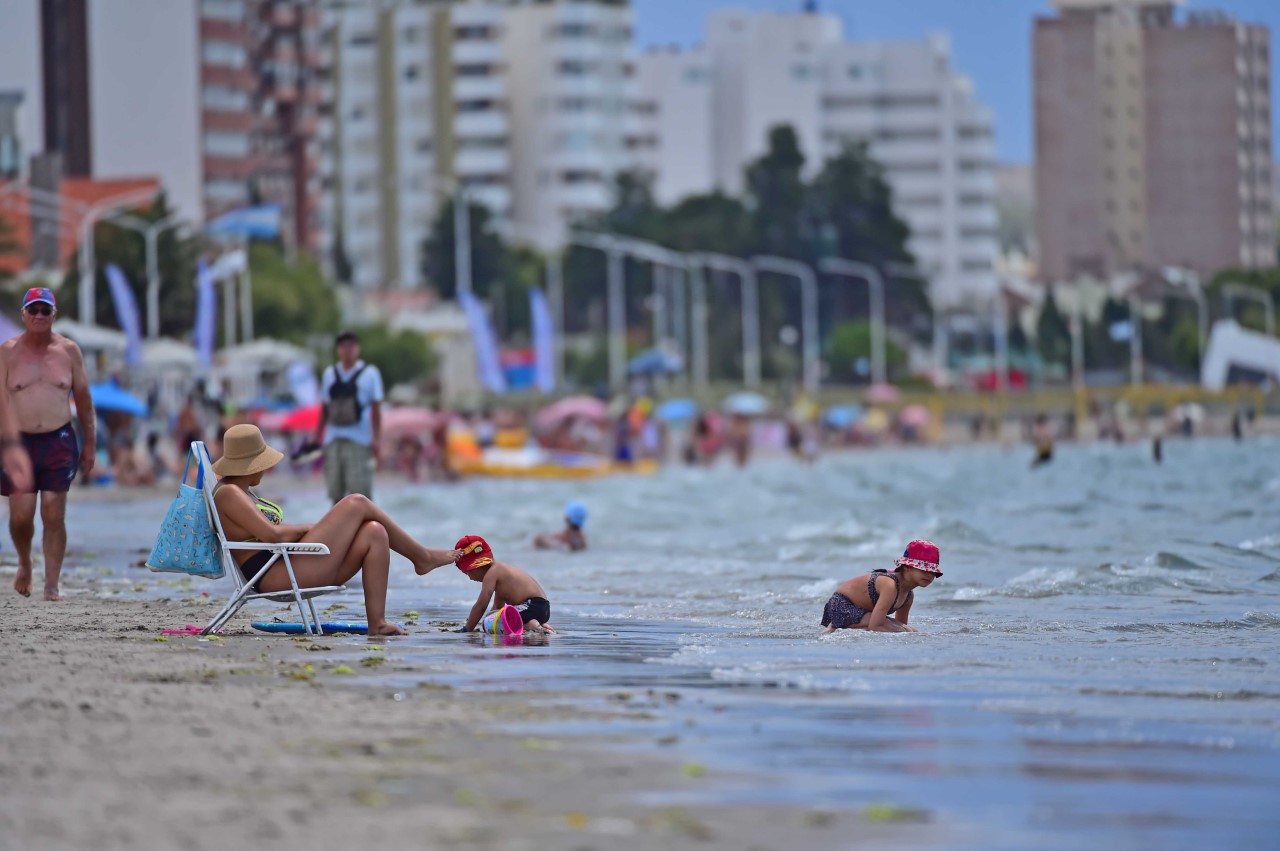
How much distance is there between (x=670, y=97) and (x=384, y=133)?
92.2ft

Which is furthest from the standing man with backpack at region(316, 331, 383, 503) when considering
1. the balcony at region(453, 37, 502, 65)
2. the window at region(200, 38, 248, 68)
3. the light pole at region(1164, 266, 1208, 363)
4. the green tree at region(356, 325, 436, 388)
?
the balcony at region(453, 37, 502, 65)

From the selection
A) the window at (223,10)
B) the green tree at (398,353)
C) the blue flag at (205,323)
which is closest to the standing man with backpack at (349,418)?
the blue flag at (205,323)

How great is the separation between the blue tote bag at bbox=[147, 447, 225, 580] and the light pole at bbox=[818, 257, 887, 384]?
350 ft

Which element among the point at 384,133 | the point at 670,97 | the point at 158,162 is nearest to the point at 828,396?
the point at 158,162

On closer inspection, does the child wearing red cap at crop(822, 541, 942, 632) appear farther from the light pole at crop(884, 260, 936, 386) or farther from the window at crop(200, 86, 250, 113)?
the light pole at crop(884, 260, 936, 386)

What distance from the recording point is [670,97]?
181 metres

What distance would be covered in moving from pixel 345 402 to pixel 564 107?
145 meters

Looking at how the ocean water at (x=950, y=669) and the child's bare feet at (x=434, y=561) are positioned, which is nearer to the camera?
the ocean water at (x=950, y=669)

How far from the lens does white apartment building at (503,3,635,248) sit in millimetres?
159750

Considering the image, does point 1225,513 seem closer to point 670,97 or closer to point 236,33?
point 236,33

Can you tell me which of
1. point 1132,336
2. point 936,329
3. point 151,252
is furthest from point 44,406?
point 936,329

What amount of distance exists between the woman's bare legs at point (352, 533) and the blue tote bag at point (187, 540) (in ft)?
1.54

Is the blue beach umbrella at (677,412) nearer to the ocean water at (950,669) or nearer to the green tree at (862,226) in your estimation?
the ocean water at (950,669)

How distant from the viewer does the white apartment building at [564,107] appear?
159750mm
